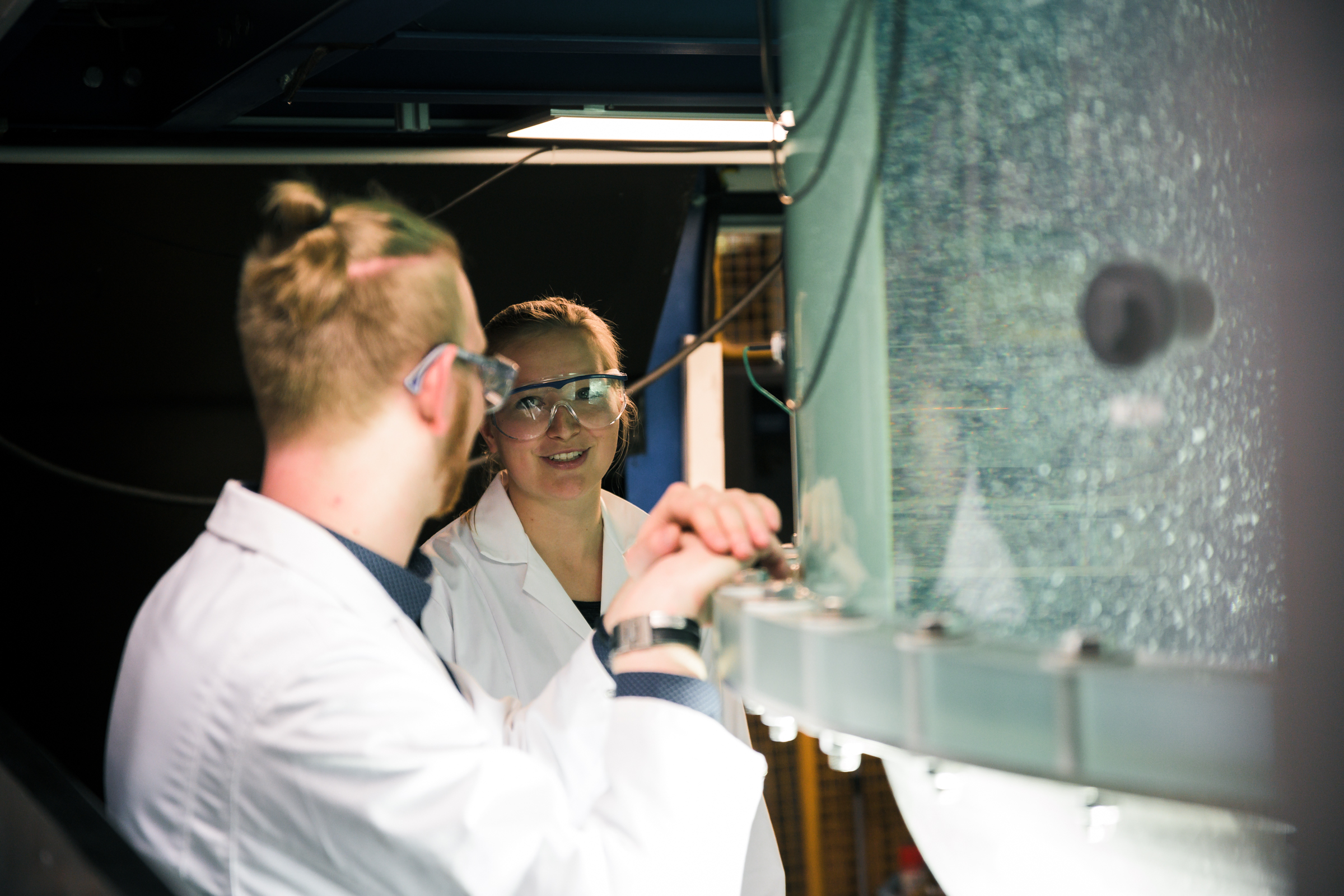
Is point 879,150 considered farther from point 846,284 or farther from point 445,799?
point 445,799

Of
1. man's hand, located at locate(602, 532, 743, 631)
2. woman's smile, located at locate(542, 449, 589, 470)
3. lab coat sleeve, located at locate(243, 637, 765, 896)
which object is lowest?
lab coat sleeve, located at locate(243, 637, 765, 896)

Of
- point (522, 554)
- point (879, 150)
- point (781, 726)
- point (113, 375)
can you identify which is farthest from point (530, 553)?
point (879, 150)

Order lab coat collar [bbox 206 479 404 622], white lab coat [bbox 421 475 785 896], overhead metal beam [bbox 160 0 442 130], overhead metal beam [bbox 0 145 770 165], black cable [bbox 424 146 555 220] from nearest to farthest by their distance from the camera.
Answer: lab coat collar [bbox 206 479 404 622]
overhead metal beam [bbox 160 0 442 130]
white lab coat [bbox 421 475 785 896]
overhead metal beam [bbox 0 145 770 165]
black cable [bbox 424 146 555 220]

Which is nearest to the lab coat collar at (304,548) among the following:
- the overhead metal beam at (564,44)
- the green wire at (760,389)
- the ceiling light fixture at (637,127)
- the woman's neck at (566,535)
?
the green wire at (760,389)

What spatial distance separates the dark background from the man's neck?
107 cm

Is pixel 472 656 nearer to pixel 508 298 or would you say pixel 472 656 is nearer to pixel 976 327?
pixel 508 298

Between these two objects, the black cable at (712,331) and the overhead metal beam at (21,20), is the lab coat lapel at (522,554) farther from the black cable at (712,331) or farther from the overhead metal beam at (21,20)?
the overhead metal beam at (21,20)

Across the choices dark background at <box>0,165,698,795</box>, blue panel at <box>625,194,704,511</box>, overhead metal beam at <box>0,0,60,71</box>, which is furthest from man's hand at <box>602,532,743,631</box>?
blue panel at <box>625,194,704,511</box>

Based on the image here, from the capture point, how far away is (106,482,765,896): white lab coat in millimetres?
791

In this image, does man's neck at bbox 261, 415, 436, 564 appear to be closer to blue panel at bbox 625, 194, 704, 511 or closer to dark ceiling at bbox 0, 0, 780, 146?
dark ceiling at bbox 0, 0, 780, 146

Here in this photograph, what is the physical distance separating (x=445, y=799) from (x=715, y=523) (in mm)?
281

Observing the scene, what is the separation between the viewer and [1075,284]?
0.50m

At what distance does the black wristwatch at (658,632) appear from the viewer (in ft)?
2.89

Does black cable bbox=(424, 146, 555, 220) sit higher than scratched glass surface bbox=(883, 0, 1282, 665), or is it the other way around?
black cable bbox=(424, 146, 555, 220)
